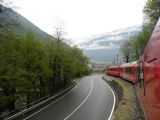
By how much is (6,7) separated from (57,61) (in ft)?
118

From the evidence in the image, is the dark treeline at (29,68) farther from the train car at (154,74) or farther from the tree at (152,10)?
the tree at (152,10)

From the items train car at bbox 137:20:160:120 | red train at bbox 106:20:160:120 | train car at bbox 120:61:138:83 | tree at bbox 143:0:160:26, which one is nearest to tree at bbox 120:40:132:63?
tree at bbox 143:0:160:26

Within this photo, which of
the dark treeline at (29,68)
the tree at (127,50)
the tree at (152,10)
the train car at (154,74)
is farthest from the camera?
the tree at (127,50)

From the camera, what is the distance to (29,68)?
145ft

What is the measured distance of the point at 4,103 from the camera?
3541cm

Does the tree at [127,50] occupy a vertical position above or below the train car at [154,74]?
above

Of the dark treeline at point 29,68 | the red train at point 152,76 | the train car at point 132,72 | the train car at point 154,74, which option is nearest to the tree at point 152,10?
the train car at point 132,72

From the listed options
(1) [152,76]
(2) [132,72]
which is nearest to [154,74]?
(1) [152,76]

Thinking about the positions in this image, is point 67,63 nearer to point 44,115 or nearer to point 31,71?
point 31,71

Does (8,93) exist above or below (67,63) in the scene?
below

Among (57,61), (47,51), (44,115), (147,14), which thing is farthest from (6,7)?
(147,14)

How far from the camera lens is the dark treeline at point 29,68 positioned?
114ft

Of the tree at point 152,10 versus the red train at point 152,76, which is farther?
the tree at point 152,10

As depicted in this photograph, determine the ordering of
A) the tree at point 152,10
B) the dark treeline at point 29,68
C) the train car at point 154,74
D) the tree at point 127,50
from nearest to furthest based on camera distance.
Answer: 1. the train car at point 154,74
2. the dark treeline at point 29,68
3. the tree at point 152,10
4. the tree at point 127,50
